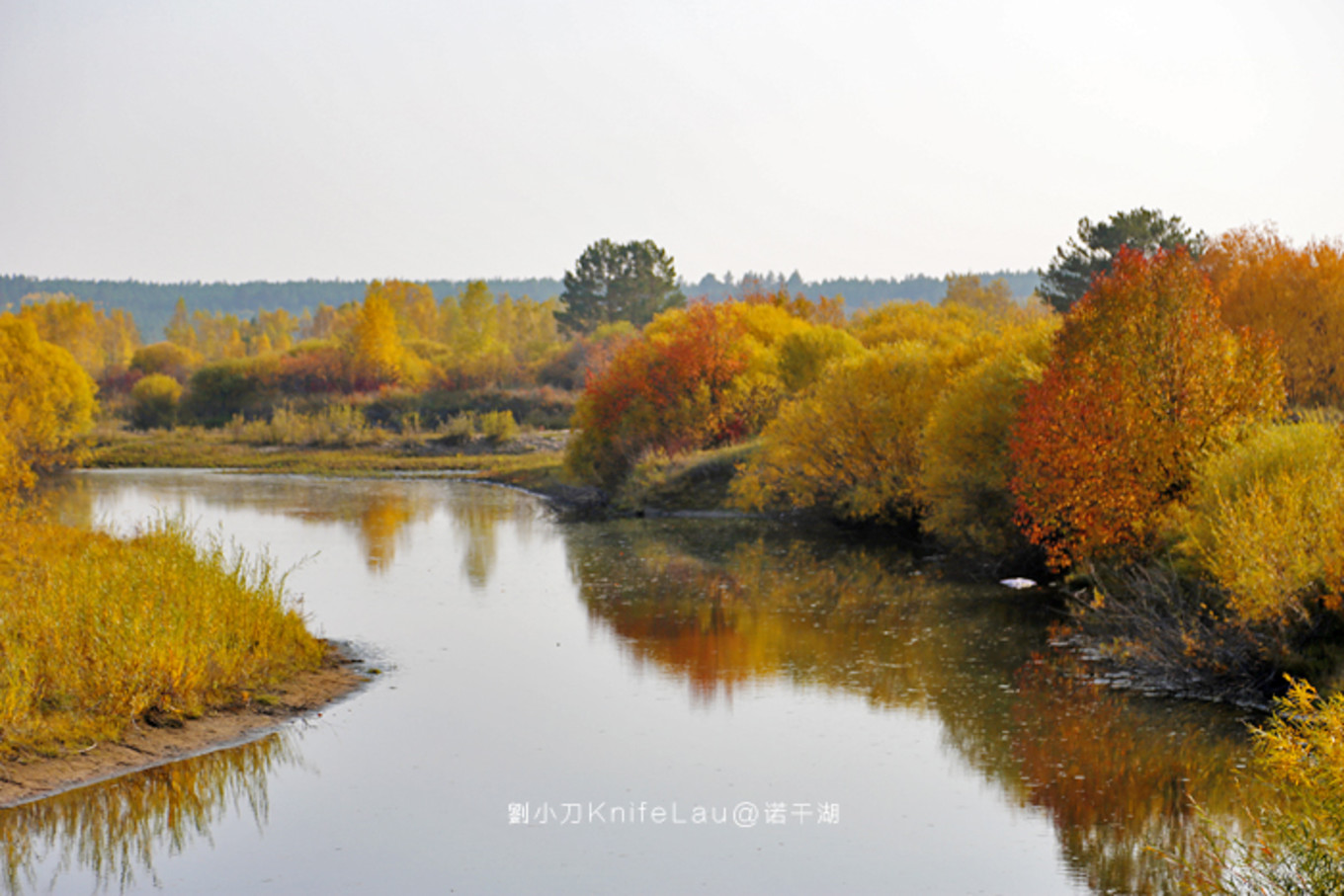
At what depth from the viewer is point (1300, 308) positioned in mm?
43125

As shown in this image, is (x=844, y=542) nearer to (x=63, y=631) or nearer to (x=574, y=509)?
(x=574, y=509)

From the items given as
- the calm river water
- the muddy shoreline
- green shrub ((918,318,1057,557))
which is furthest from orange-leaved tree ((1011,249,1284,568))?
the muddy shoreline

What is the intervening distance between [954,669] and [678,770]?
235 inches

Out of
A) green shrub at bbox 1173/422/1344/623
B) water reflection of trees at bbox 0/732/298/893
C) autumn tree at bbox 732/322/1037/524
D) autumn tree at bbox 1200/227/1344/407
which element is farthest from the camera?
autumn tree at bbox 1200/227/1344/407

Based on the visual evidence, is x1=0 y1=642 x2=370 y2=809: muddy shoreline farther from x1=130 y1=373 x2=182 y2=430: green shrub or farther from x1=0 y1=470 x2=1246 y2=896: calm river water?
x1=130 y1=373 x2=182 y2=430: green shrub

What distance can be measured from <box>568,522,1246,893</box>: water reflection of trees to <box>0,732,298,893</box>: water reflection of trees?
19.6ft

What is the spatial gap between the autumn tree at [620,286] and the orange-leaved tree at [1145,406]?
73129 millimetres

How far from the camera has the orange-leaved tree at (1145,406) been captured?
20.3 m

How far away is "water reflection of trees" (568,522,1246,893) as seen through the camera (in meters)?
11.4

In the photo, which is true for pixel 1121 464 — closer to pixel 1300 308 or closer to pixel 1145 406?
pixel 1145 406

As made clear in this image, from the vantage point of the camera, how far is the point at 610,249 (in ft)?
317

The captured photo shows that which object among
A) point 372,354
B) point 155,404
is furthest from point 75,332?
point 372,354

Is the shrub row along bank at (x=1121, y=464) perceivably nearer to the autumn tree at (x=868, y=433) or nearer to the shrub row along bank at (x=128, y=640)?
the autumn tree at (x=868, y=433)

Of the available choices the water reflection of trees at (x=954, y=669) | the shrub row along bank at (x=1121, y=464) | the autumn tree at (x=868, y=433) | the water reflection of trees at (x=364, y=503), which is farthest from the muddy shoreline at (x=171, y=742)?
the autumn tree at (x=868, y=433)
